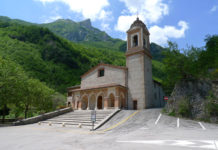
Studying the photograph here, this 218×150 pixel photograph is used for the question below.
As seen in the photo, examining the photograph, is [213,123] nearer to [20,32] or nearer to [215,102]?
[215,102]

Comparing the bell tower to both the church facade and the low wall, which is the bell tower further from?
the low wall

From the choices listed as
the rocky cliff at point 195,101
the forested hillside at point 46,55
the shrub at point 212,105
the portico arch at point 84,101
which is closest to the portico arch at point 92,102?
the portico arch at point 84,101

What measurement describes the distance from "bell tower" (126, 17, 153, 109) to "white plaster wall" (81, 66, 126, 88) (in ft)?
4.88

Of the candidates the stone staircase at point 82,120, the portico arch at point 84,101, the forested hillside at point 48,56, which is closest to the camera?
the stone staircase at point 82,120

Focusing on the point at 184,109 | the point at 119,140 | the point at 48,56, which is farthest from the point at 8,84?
the point at 48,56

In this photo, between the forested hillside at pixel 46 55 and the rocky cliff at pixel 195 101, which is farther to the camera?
the forested hillside at pixel 46 55

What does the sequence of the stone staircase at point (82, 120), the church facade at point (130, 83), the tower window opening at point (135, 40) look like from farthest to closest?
1. the tower window opening at point (135, 40)
2. the church facade at point (130, 83)
3. the stone staircase at point (82, 120)

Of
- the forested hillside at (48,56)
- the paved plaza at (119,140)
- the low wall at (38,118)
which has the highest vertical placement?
the forested hillside at (48,56)

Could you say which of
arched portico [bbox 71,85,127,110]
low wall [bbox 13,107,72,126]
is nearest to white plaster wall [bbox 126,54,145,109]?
arched portico [bbox 71,85,127,110]

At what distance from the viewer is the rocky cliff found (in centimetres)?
1612

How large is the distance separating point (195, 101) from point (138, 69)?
1092 cm

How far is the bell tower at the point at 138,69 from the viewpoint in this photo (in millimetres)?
25289

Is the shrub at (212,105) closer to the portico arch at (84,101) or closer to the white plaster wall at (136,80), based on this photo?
the white plaster wall at (136,80)

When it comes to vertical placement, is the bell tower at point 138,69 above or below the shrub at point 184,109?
above
